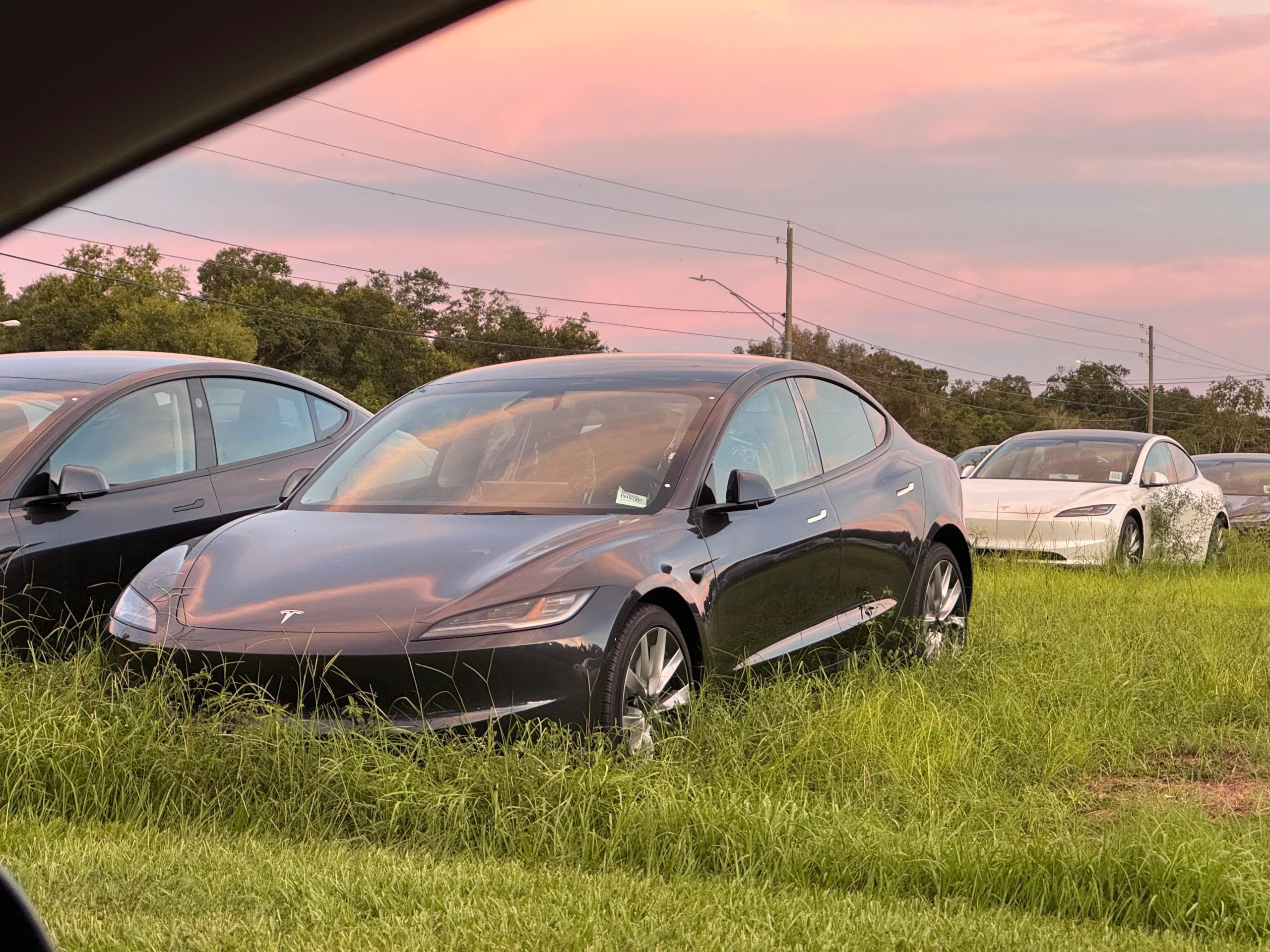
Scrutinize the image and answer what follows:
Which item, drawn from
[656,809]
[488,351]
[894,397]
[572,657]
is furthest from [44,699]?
[894,397]

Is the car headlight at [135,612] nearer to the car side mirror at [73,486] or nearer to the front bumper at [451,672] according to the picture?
the front bumper at [451,672]

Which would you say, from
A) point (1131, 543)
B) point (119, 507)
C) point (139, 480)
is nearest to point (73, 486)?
point (119, 507)

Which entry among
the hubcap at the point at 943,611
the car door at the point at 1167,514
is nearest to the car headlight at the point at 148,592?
the hubcap at the point at 943,611

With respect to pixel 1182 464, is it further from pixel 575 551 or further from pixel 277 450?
pixel 575 551

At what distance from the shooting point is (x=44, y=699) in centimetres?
515

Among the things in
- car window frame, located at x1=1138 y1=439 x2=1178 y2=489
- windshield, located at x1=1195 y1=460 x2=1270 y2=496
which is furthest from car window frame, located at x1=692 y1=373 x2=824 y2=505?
windshield, located at x1=1195 y1=460 x2=1270 y2=496

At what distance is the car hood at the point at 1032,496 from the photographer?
504 inches

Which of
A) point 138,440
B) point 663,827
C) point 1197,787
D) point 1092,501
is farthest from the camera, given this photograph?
point 1092,501

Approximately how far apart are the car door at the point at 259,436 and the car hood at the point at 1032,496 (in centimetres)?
699

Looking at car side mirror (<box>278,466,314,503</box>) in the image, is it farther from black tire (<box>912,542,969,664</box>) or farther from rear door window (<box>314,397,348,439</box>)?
black tire (<box>912,542,969,664</box>)

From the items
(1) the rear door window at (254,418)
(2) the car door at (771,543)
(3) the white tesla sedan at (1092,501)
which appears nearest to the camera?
(2) the car door at (771,543)

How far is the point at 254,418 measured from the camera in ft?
24.8

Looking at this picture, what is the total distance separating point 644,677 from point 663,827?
77 centimetres

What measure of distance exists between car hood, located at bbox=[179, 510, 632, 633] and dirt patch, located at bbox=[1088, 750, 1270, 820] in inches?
78.1
